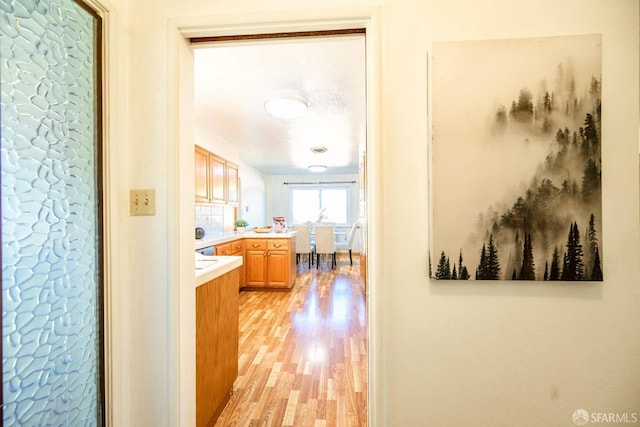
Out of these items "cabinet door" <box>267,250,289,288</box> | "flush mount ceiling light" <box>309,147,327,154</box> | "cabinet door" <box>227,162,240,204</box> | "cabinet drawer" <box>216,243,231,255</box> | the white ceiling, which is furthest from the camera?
"flush mount ceiling light" <box>309,147,327,154</box>

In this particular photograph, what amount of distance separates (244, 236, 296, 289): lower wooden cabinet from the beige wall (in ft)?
9.82

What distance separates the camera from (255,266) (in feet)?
13.7

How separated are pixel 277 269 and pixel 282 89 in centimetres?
257

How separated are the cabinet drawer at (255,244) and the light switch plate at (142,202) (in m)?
3.07

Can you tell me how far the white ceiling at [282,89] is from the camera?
1936 mm

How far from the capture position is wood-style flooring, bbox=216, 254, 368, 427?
160 centimetres

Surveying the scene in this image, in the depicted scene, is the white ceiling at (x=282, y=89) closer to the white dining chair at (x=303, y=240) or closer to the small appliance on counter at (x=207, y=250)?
the small appliance on counter at (x=207, y=250)

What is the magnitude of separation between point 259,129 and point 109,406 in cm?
332

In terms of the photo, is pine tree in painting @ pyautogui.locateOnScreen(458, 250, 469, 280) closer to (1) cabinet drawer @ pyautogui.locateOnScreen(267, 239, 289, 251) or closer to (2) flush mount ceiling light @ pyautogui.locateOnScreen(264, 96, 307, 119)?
(2) flush mount ceiling light @ pyautogui.locateOnScreen(264, 96, 307, 119)

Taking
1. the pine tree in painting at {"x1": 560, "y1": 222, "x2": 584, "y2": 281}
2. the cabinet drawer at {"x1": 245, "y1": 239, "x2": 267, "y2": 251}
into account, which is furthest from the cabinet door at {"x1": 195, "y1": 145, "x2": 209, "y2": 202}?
the pine tree in painting at {"x1": 560, "y1": 222, "x2": 584, "y2": 281}

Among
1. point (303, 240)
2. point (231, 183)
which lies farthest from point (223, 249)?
point (303, 240)

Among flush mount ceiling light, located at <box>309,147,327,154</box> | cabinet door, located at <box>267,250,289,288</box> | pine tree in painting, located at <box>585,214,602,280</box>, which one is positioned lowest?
cabinet door, located at <box>267,250,289,288</box>

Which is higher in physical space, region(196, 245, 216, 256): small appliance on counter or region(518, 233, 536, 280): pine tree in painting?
region(518, 233, 536, 280): pine tree in painting

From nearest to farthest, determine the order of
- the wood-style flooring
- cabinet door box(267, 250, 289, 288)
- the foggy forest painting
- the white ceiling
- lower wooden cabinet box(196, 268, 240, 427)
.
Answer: the foggy forest painting < lower wooden cabinet box(196, 268, 240, 427) < the wood-style flooring < the white ceiling < cabinet door box(267, 250, 289, 288)
